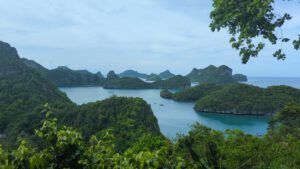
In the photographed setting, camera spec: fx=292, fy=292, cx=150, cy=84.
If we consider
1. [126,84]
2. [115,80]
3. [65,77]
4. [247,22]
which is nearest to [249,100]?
[247,22]

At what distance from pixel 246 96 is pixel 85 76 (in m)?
93.9

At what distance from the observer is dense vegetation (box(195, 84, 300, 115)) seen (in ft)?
210

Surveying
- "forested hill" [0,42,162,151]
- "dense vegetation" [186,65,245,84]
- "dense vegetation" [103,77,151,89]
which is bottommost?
"forested hill" [0,42,162,151]

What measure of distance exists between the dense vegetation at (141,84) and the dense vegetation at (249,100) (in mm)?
58510

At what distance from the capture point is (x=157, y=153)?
7.48 ft

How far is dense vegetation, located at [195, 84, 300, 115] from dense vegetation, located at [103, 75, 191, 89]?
2304 inches

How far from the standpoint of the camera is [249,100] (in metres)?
67.1

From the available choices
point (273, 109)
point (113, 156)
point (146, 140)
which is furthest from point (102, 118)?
point (273, 109)

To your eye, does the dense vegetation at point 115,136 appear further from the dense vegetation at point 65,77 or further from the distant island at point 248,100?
the dense vegetation at point 65,77

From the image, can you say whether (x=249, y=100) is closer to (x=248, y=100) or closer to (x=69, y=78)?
(x=248, y=100)

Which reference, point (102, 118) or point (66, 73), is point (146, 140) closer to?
point (102, 118)

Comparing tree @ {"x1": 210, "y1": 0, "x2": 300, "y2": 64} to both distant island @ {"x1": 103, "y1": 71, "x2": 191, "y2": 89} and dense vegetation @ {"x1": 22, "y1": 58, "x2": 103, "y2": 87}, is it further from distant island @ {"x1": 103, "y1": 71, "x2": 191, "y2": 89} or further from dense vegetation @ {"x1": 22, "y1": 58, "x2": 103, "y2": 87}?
dense vegetation @ {"x1": 22, "y1": 58, "x2": 103, "y2": 87}

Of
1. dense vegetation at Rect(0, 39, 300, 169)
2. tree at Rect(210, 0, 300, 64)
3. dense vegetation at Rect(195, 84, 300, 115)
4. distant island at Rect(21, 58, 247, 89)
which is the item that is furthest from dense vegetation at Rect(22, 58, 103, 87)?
tree at Rect(210, 0, 300, 64)

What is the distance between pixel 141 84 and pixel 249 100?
69726 millimetres
